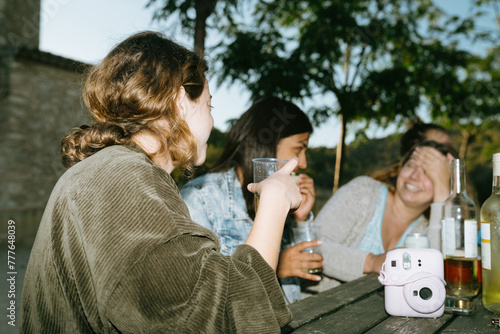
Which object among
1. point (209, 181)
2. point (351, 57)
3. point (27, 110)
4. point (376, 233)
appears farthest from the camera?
point (27, 110)

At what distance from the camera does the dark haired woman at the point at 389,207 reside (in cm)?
232

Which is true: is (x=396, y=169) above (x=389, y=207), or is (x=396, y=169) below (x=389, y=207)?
above

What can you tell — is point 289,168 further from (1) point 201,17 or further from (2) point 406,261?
(1) point 201,17

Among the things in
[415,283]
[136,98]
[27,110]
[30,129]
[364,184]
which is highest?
[27,110]

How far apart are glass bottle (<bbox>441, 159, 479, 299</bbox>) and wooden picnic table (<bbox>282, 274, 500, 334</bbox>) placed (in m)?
0.08

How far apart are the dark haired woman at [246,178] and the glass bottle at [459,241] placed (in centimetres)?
80

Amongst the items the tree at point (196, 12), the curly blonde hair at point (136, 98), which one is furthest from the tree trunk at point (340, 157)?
the curly blonde hair at point (136, 98)

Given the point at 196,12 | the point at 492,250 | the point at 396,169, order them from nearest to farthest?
the point at 492,250 < the point at 396,169 < the point at 196,12

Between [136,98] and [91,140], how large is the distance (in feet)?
0.55

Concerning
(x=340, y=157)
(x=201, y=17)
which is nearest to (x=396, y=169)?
(x=201, y=17)

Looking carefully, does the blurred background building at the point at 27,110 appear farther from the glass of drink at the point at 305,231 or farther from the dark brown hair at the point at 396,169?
the glass of drink at the point at 305,231

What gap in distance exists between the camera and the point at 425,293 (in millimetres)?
1208

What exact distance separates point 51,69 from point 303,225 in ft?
35.0

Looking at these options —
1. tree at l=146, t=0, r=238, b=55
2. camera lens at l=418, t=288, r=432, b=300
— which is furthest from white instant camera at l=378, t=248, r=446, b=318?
tree at l=146, t=0, r=238, b=55
